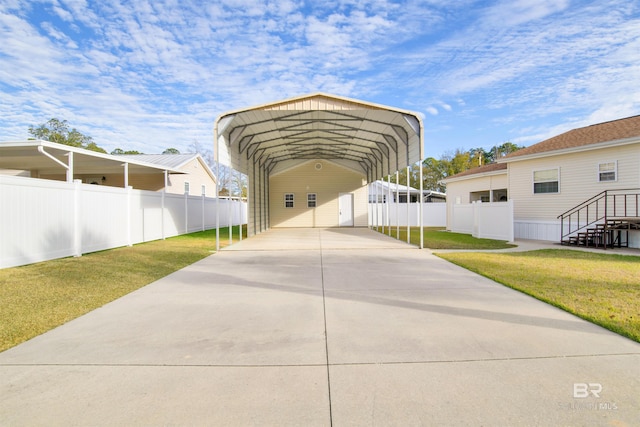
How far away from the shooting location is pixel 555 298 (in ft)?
16.8

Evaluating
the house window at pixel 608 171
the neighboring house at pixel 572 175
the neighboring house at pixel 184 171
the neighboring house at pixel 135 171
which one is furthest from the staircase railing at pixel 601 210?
the neighboring house at pixel 184 171

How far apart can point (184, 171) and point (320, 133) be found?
11550mm

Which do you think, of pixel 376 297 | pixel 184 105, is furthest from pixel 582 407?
pixel 184 105

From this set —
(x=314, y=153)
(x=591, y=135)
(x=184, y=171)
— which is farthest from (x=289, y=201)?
(x=591, y=135)

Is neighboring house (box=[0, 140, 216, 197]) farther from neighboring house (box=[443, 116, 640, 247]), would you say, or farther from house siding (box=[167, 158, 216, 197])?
neighboring house (box=[443, 116, 640, 247])

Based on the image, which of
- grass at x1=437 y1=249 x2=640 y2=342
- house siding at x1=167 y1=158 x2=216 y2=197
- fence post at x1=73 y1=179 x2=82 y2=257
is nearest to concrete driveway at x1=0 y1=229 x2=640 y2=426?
grass at x1=437 y1=249 x2=640 y2=342

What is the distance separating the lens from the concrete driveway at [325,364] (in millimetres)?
2322

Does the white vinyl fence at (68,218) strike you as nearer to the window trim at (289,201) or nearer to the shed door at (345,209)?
the window trim at (289,201)

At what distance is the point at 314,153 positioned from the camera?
21609 mm

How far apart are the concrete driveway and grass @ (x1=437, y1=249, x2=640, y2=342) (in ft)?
1.22

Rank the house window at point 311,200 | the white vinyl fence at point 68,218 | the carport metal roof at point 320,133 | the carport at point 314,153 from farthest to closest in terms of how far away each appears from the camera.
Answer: the house window at point 311,200
the carport at point 314,153
the carport metal roof at point 320,133
the white vinyl fence at point 68,218

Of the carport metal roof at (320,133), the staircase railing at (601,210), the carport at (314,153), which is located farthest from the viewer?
the staircase railing at (601,210)

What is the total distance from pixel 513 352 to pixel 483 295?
2275 mm

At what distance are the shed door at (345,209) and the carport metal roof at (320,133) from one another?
9.52 ft
